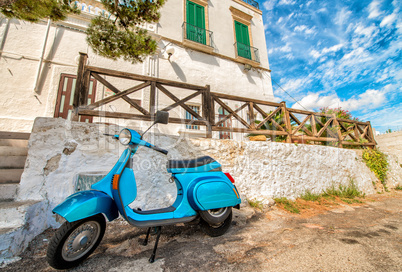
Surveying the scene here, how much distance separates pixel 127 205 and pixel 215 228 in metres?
1.11

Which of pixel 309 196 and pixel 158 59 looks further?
pixel 158 59

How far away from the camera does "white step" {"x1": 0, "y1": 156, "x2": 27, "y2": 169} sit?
8.39 ft

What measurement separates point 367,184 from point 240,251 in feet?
20.2

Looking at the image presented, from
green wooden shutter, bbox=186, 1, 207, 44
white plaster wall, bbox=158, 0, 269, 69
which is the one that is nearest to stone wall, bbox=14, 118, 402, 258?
white plaster wall, bbox=158, 0, 269, 69

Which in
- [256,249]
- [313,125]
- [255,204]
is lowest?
[256,249]

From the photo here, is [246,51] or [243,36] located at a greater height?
[243,36]

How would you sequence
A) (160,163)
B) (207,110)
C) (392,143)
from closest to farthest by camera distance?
(160,163)
(207,110)
(392,143)

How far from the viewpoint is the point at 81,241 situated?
1.53 metres

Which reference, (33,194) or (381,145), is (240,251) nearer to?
(33,194)

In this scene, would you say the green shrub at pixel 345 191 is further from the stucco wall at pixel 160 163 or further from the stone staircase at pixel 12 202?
the stone staircase at pixel 12 202

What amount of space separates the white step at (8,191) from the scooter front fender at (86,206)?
4.35 feet

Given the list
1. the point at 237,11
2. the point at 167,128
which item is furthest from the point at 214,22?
the point at 167,128

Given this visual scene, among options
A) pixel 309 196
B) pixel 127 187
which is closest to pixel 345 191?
pixel 309 196

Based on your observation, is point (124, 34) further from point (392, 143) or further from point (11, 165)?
point (392, 143)
